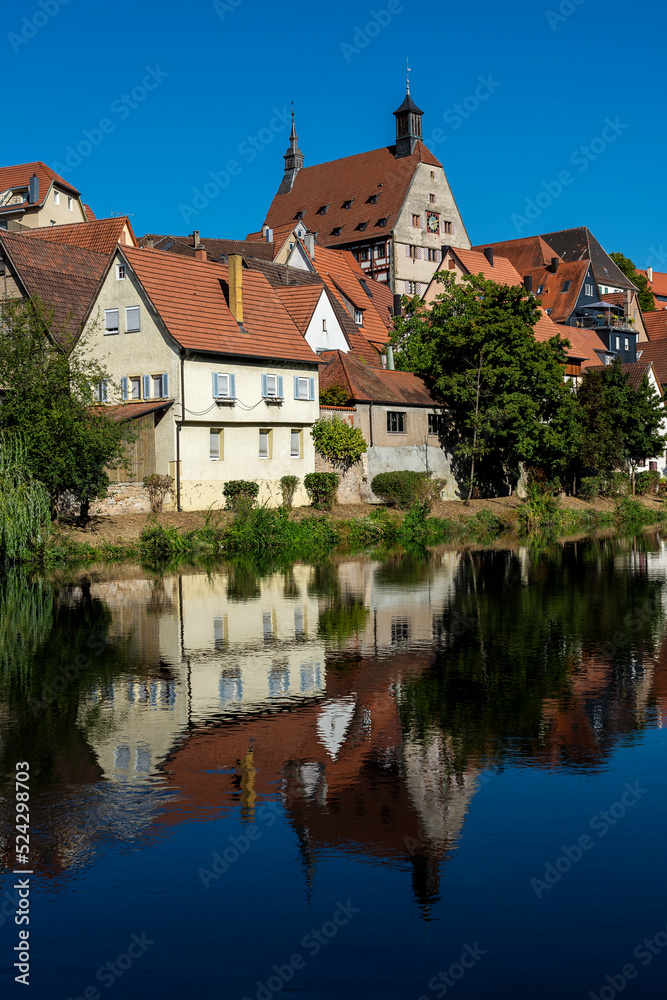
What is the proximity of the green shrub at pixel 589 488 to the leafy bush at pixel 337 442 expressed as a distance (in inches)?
694

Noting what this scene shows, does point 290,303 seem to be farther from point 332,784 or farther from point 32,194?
point 332,784

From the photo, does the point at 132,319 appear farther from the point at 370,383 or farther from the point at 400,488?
the point at 400,488

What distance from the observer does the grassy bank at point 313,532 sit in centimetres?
3831

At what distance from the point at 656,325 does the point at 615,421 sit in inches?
2248

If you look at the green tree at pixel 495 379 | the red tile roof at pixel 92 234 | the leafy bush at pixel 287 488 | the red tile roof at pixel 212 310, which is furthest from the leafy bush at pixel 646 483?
the red tile roof at pixel 92 234

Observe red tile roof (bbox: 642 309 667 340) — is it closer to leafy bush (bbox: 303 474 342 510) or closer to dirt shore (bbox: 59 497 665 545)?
dirt shore (bbox: 59 497 665 545)

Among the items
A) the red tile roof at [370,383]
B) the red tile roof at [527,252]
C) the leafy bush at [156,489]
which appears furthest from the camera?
the red tile roof at [527,252]

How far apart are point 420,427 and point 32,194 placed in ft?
135

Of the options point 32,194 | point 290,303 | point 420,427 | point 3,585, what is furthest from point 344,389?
point 32,194

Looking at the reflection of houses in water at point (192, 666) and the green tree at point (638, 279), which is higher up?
the green tree at point (638, 279)

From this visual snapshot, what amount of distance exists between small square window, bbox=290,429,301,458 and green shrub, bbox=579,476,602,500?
67.8 feet

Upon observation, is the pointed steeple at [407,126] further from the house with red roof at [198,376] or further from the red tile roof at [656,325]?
the house with red roof at [198,376]

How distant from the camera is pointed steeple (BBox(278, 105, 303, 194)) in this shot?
11306cm

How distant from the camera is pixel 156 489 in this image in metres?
44.2
